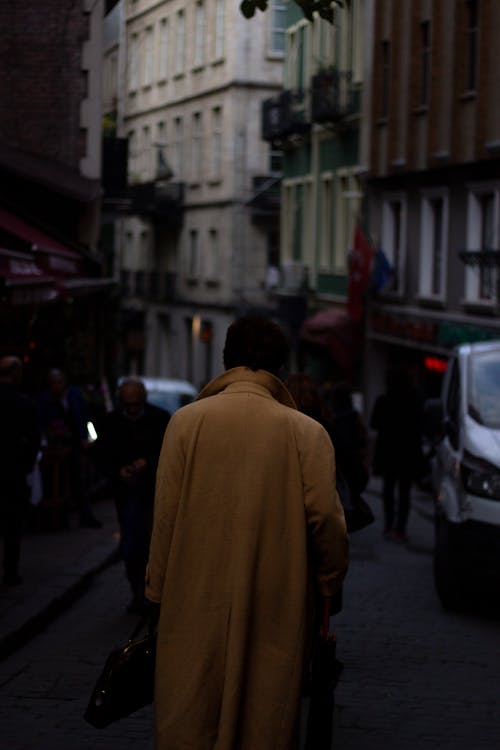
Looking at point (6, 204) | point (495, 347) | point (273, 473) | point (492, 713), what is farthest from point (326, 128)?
point (273, 473)

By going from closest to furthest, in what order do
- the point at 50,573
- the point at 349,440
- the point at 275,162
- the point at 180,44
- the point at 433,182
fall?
the point at 50,573
the point at 349,440
the point at 433,182
the point at 275,162
the point at 180,44

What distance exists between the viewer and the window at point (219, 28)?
176 ft

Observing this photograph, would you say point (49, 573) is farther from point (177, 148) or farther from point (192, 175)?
point (177, 148)

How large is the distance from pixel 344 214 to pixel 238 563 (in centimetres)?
3636

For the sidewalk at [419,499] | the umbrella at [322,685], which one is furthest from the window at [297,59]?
the umbrella at [322,685]

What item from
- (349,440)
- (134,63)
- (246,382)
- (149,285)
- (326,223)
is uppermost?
(134,63)

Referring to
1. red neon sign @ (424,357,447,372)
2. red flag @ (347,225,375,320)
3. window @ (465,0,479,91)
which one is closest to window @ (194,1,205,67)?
red flag @ (347,225,375,320)

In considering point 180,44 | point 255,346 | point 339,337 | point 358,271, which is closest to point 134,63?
point 180,44

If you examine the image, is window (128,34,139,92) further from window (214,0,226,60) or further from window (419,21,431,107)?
window (419,21,431,107)

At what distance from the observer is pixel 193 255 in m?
58.3

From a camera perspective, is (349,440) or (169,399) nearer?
(349,440)

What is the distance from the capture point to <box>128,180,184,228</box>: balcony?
189ft

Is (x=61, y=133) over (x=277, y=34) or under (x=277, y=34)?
under

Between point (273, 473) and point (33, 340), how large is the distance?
1286 centimetres
